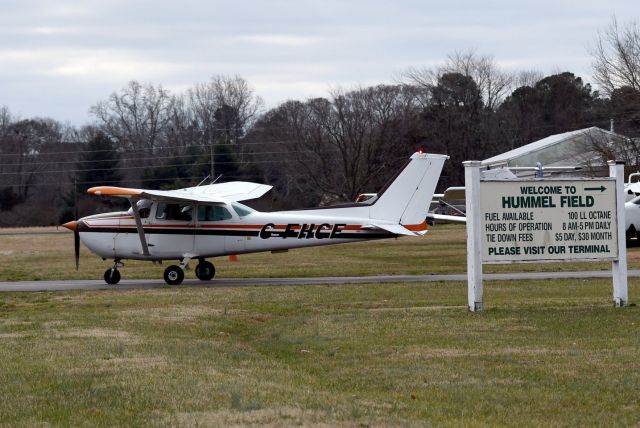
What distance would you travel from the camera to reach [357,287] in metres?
24.2

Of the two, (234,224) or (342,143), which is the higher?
(342,143)

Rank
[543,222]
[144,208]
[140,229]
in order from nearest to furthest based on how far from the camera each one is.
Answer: [543,222] < [140,229] < [144,208]

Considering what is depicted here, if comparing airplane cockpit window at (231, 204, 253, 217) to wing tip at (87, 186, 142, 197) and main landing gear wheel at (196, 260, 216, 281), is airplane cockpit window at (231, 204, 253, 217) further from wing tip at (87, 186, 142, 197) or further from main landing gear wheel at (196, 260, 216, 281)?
wing tip at (87, 186, 142, 197)

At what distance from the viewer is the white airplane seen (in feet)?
88.6

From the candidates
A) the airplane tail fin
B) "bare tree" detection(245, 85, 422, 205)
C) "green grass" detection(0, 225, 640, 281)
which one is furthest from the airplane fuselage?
"bare tree" detection(245, 85, 422, 205)

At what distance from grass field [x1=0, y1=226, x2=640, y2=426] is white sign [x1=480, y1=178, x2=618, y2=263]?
1.00 meters

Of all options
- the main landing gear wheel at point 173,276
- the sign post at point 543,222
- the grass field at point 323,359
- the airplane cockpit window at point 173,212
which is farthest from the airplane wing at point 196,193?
the sign post at point 543,222

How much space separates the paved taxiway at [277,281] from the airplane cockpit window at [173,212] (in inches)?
69.7

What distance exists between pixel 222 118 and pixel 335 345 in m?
92.9

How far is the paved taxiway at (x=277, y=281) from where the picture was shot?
26375 mm

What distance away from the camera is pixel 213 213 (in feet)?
90.7

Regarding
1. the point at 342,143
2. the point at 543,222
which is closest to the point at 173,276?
the point at 543,222

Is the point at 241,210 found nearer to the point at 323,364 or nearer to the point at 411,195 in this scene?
the point at 411,195

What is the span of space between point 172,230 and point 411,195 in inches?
251
